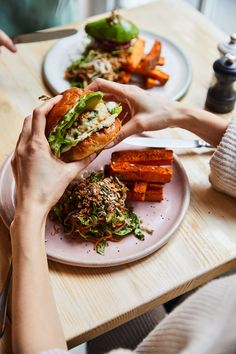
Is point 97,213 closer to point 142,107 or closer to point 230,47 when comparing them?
point 142,107

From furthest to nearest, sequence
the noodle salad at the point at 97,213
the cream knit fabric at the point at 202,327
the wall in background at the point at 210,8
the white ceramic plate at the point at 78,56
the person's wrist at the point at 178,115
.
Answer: the wall in background at the point at 210,8 → the white ceramic plate at the point at 78,56 → the person's wrist at the point at 178,115 → the noodle salad at the point at 97,213 → the cream knit fabric at the point at 202,327

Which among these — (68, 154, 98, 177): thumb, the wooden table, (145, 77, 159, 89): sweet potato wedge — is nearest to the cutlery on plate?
the wooden table

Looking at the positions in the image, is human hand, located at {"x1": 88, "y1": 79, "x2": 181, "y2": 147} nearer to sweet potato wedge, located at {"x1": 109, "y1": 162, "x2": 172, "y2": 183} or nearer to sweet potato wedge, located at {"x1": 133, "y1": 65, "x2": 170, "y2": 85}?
sweet potato wedge, located at {"x1": 109, "y1": 162, "x2": 172, "y2": 183}

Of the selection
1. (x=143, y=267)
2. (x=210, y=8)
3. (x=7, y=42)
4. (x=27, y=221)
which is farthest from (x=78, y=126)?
(x=210, y=8)

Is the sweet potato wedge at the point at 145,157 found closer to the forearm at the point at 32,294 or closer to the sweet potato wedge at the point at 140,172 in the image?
the sweet potato wedge at the point at 140,172

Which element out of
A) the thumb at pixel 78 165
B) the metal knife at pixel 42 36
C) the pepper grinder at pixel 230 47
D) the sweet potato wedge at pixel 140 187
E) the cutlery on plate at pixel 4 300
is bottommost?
the cutlery on plate at pixel 4 300

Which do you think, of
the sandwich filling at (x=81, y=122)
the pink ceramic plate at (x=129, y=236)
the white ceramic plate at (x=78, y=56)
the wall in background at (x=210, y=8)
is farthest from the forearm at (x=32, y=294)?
the wall in background at (x=210, y=8)

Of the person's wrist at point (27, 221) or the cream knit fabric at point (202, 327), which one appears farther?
the person's wrist at point (27, 221)
